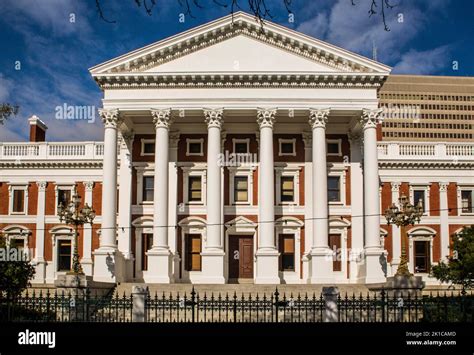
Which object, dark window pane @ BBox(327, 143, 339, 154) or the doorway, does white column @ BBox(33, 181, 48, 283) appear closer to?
the doorway

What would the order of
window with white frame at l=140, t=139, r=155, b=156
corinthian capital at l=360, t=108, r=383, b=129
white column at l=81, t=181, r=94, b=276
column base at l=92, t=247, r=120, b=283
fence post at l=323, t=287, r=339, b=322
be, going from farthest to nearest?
white column at l=81, t=181, r=94, b=276
window with white frame at l=140, t=139, r=155, b=156
corinthian capital at l=360, t=108, r=383, b=129
column base at l=92, t=247, r=120, b=283
fence post at l=323, t=287, r=339, b=322

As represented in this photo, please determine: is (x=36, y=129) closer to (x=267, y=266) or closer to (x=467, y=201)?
(x=267, y=266)

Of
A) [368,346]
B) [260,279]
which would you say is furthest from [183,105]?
[368,346]

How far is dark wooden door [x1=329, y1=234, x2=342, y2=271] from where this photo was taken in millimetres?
42000

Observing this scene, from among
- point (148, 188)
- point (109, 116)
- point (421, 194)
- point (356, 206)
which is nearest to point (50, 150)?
point (148, 188)

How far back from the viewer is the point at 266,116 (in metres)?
39.8

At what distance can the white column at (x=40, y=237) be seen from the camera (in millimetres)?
47906

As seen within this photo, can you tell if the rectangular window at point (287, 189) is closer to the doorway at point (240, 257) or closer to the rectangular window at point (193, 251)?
the doorway at point (240, 257)

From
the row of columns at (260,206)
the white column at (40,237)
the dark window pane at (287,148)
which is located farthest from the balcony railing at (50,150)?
the dark window pane at (287,148)

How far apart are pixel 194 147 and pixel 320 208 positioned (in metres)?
9.77

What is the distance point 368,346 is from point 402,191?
120 feet

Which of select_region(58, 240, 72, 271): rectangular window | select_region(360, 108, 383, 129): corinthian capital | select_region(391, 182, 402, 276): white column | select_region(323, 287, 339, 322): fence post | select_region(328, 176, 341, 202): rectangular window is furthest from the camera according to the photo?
select_region(58, 240, 72, 271): rectangular window

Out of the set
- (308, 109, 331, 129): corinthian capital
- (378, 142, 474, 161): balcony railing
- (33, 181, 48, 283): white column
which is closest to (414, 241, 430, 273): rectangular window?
(378, 142, 474, 161): balcony railing

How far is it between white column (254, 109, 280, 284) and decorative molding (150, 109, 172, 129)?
547 cm
